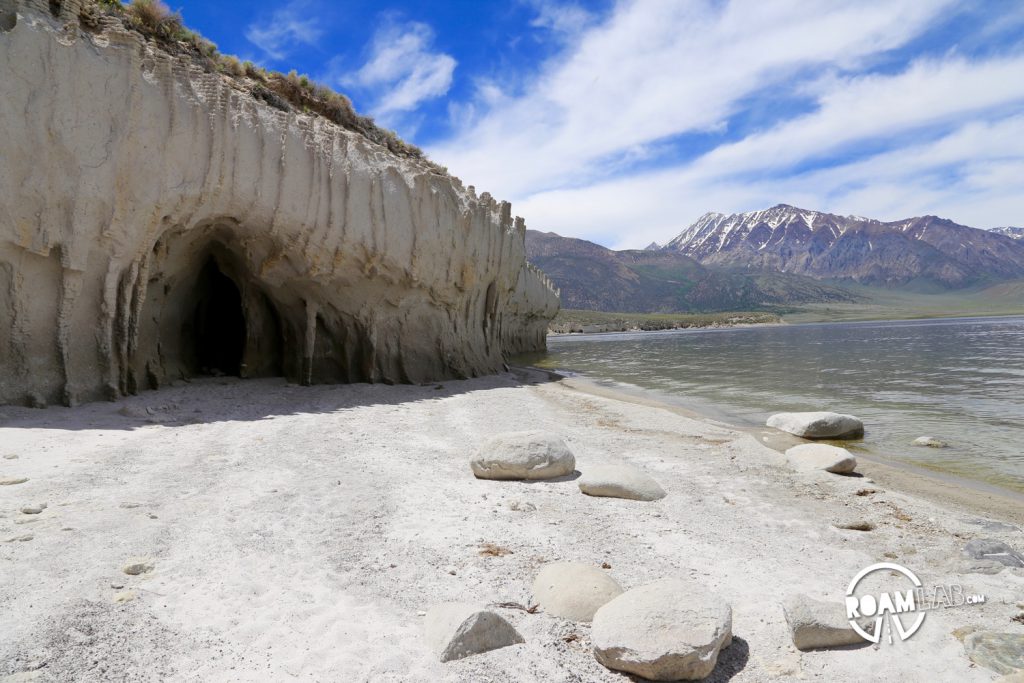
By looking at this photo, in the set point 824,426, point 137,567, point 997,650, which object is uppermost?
point 137,567

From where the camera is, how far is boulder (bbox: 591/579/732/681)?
3104 mm

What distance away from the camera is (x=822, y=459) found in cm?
822

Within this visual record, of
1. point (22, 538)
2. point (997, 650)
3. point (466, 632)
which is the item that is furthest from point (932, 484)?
point (22, 538)

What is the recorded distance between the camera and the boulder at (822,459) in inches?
315

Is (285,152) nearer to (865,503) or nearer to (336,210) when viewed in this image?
(336,210)

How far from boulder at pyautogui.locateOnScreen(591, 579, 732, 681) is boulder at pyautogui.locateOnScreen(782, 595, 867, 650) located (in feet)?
1.33

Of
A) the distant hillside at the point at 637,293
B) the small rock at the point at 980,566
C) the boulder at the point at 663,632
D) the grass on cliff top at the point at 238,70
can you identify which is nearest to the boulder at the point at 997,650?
the small rock at the point at 980,566

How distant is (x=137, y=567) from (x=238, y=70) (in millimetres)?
14745

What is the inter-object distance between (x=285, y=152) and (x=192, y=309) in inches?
232

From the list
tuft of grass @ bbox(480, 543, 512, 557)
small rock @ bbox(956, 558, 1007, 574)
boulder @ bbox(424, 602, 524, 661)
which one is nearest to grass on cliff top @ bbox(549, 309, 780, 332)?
small rock @ bbox(956, 558, 1007, 574)

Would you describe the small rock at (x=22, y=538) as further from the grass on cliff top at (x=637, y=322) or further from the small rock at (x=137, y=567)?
the grass on cliff top at (x=637, y=322)

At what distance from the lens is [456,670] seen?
121 inches

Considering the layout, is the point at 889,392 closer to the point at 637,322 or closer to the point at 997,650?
the point at 997,650

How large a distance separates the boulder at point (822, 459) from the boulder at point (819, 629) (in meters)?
5.01
